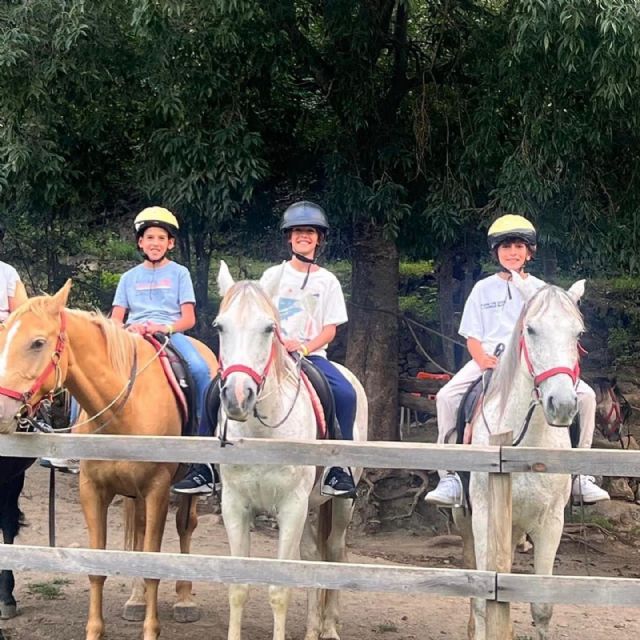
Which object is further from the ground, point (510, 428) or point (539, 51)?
point (539, 51)

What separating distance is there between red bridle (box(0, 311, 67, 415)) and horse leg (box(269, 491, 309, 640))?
1.38 m

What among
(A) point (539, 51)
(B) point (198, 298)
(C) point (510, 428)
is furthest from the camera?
(B) point (198, 298)

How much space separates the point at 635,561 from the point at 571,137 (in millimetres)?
4005

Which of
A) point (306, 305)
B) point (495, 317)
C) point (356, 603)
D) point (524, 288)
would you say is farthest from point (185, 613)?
point (524, 288)

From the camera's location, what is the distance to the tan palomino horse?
4.52m

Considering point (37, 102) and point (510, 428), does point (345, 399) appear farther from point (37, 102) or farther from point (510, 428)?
point (37, 102)

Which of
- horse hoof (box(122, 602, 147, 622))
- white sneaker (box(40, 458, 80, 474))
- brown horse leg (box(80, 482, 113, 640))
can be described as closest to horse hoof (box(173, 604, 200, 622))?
horse hoof (box(122, 602, 147, 622))

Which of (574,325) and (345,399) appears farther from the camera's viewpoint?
(345,399)

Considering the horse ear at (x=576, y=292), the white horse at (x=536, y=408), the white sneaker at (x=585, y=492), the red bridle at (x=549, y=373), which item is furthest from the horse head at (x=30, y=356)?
the white sneaker at (x=585, y=492)

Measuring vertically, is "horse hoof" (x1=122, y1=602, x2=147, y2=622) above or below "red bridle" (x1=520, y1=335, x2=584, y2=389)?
below

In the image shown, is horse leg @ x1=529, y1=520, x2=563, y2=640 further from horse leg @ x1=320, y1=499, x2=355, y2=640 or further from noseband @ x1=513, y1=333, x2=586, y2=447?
horse leg @ x1=320, y1=499, x2=355, y2=640

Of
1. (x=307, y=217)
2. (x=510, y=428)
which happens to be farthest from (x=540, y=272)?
(x=510, y=428)

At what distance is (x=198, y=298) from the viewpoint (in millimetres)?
10445

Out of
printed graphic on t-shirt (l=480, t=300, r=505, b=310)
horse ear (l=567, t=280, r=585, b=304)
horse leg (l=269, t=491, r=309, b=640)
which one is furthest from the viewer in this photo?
printed graphic on t-shirt (l=480, t=300, r=505, b=310)
